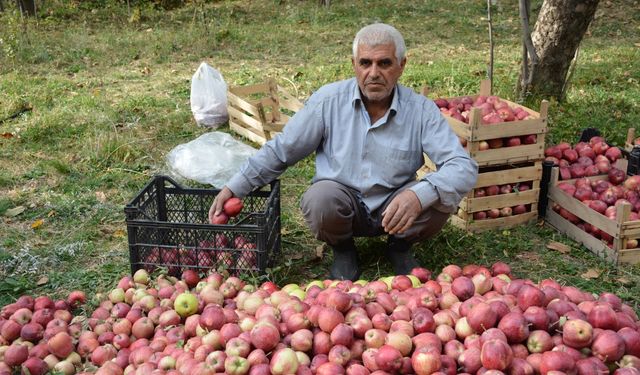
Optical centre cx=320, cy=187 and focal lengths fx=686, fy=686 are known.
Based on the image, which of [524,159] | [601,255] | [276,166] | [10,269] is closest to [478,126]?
[524,159]

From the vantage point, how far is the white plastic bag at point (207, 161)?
547 centimetres

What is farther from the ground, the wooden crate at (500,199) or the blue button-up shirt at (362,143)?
the blue button-up shirt at (362,143)

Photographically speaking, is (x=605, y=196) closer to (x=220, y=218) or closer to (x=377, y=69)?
(x=377, y=69)

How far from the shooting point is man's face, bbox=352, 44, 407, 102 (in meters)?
3.62

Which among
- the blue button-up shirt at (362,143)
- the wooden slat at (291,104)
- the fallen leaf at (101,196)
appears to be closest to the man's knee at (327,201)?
the blue button-up shirt at (362,143)

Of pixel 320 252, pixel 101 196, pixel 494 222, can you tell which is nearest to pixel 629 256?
pixel 494 222

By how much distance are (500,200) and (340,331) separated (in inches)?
91.9

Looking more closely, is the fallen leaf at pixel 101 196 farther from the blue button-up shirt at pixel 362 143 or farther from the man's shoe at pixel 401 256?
the man's shoe at pixel 401 256

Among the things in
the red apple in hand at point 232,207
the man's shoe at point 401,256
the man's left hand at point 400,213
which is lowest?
the man's shoe at point 401,256

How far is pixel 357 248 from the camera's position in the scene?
4.46 metres

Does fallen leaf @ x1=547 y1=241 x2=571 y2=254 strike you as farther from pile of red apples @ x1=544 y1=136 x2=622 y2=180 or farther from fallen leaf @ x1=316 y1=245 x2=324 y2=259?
fallen leaf @ x1=316 y1=245 x2=324 y2=259

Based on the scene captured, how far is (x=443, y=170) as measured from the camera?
3.64 m

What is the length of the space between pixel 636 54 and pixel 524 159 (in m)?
6.23

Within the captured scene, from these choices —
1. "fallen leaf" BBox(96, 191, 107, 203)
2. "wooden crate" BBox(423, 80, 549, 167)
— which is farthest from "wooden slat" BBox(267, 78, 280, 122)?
"wooden crate" BBox(423, 80, 549, 167)
